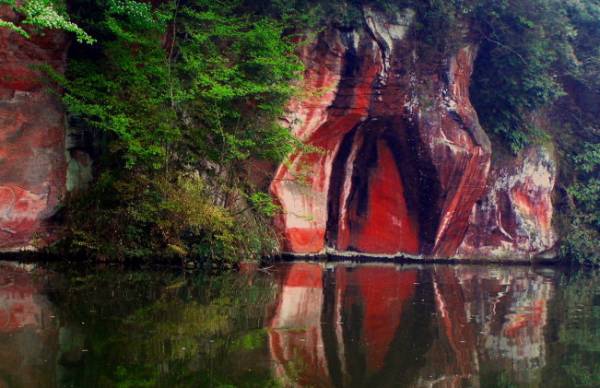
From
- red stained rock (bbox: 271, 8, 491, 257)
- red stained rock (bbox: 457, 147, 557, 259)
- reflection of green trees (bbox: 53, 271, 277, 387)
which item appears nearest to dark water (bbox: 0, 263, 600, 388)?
reflection of green trees (bbox: 53, 271, 277, 387)

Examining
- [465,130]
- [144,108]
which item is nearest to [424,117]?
[465,130]

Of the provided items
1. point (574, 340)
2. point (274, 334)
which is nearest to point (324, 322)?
point (274, 334)

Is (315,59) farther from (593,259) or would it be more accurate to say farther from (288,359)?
(288,359)

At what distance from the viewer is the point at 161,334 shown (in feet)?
22.3

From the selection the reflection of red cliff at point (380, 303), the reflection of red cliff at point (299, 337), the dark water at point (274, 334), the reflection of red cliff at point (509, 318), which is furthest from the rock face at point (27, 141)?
the reflection of red cliff at point (509, 318)

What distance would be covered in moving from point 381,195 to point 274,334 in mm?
15998

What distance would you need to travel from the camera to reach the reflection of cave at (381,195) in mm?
22031

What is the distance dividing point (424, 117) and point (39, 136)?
11.6 meters

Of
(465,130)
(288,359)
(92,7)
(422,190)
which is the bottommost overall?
(288,359)

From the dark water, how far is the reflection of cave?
9635mm

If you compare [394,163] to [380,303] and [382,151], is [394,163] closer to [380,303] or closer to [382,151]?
[382,151]

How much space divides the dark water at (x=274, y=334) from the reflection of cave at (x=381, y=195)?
31.6 ft

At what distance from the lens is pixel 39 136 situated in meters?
14.5

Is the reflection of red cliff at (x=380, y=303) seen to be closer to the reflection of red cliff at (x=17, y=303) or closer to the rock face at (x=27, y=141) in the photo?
the reflection of red cliff at (x=17, y=303)
